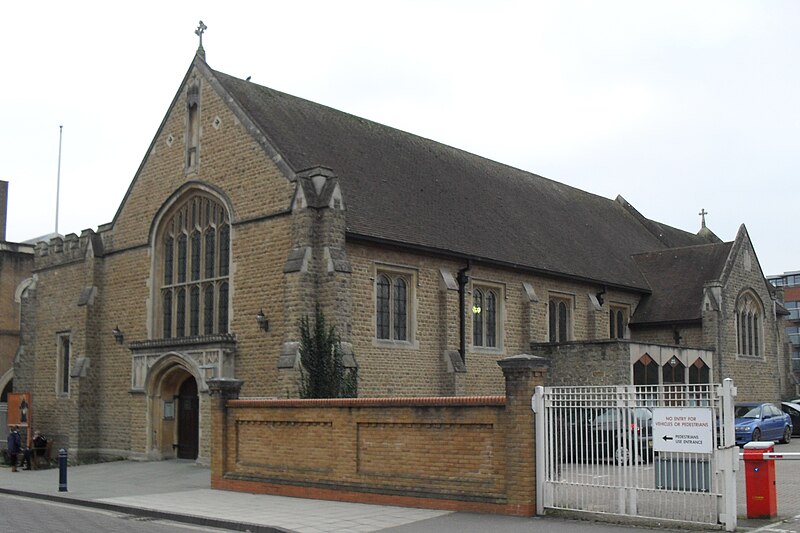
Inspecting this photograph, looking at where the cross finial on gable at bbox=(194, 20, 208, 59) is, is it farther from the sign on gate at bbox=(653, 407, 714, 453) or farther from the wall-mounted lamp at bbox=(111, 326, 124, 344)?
the sign on gate at bbox=(653, 407, 714, 453)

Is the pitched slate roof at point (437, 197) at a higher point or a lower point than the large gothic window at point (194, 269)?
higher

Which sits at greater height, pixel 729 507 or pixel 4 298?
pixel 4 298

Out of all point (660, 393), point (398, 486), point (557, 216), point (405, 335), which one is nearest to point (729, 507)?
point (660, 393)

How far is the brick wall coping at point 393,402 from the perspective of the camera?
14914mm

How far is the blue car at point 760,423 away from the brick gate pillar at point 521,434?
50.6 feet

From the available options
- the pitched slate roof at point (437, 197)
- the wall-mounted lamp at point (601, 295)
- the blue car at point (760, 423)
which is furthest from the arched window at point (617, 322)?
the blue car at point (760, 423)

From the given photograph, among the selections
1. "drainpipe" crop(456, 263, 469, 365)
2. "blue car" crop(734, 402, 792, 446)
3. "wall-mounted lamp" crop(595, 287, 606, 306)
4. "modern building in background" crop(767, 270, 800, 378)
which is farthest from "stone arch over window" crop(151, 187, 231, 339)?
"modern building in background" crop(767, 270, 800, 378)

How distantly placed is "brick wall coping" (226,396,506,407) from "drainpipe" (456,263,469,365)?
9341 mm

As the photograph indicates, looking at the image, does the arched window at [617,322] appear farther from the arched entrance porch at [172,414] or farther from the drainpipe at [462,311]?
the arched entrance porch at [172,414]

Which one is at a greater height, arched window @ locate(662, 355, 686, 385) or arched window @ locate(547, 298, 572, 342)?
arched window @ locate(547, 298, 572, 342)

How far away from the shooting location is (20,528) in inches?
535

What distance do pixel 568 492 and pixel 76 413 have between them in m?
19.0

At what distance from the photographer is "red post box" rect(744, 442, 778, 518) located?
1340 cm

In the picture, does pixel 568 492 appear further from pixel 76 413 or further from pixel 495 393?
pixel 76 413
